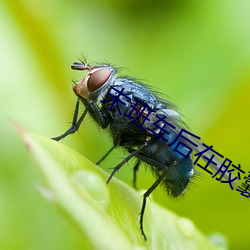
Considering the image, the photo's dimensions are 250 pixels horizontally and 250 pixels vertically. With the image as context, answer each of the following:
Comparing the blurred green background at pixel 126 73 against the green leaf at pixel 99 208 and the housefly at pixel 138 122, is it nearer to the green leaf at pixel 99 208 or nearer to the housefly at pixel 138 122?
the housefly at pixel 138 122

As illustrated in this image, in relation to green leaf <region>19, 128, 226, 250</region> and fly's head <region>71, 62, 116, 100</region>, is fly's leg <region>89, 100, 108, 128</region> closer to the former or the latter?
fly's head <region>71, 62, 116, 100</region>

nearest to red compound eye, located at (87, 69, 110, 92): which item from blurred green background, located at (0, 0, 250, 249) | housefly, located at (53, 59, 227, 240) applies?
housefly, located at (53, 59, 227, 240)

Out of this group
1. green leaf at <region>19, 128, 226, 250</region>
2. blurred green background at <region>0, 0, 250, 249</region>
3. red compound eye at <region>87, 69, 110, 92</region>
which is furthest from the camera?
blurred green background at <region>0, 0, 250, 249</region>

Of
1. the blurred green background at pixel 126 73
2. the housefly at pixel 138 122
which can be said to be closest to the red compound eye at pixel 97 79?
the housefly at pixel 138 122

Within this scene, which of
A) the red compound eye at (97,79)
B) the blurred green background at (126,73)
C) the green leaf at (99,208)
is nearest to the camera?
the green leaf at (99,208)

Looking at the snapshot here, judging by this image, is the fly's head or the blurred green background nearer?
the fly's head
